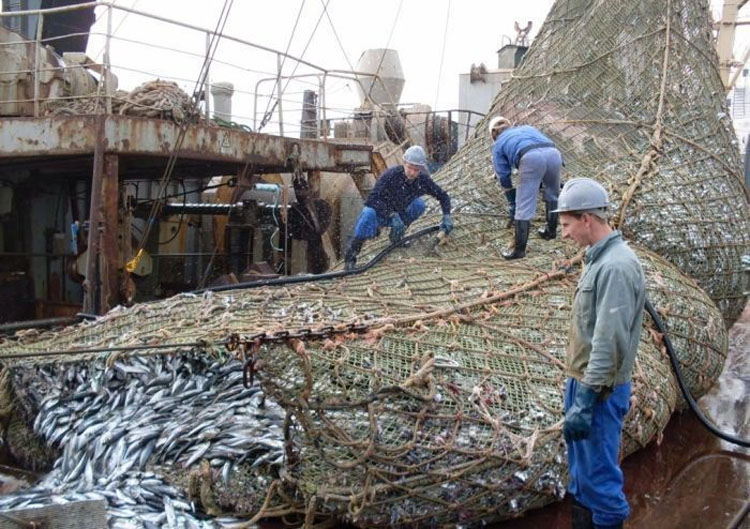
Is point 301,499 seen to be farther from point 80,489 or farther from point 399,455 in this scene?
point 80,489

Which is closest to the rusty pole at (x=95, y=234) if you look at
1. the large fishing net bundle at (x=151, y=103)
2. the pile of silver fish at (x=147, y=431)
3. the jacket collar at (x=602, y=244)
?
the large fishing net bundle at (x=151, y=103)

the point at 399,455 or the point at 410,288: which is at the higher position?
the point at 410,288

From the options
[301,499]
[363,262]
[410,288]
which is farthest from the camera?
[363,262]

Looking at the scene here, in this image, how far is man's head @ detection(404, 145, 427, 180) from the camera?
24.3 ft

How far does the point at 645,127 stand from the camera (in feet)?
28.1

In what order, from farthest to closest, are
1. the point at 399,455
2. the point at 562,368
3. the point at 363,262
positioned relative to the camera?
1. the point at 363,262
2. the point at 562,368
3. the point at 399,455

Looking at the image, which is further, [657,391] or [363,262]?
[363,262]

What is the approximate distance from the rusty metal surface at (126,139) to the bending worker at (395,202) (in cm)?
298

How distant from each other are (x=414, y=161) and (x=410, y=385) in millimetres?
3525

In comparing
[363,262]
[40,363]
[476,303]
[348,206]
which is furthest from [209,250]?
[476,303]

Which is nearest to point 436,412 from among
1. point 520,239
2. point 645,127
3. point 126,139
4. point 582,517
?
point 582,517

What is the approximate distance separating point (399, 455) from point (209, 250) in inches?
442

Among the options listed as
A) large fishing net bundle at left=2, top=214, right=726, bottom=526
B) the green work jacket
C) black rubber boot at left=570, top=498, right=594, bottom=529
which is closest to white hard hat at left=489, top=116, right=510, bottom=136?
large fishing net bundle at left=2, top=214, right=726, bottom=526

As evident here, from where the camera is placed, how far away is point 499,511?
454 centimetres
